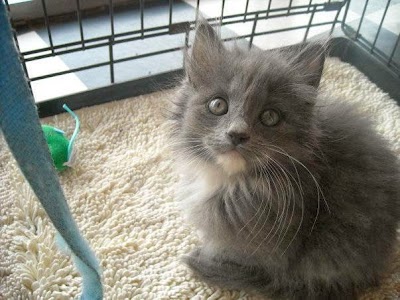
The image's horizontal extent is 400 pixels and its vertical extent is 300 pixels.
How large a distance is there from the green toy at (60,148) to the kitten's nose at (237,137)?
0.74 m

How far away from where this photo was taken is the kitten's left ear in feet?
3.30

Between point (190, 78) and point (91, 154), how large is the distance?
2.09 ft

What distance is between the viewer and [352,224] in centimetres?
102

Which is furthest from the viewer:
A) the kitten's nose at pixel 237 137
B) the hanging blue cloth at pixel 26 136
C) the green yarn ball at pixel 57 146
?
the green yarn ball at pixel 57 146

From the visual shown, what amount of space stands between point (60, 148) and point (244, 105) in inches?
29.5

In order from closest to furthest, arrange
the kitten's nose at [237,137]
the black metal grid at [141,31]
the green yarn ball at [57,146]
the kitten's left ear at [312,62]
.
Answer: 1. the kitten's nose at [237,137]
2. the kitten's left ear at [312,62]
3. the green yarn ball at [57,146]
4. the black metal grid at [141,31]

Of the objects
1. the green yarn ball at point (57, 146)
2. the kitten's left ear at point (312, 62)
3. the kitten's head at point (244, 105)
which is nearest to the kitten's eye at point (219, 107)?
the kitten's head at point (244, 105)

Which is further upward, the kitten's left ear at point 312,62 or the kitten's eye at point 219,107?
the kitten's left ear at point 312,62

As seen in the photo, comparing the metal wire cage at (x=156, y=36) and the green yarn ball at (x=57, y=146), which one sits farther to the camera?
the metal wire cage at (x=156, y=36)

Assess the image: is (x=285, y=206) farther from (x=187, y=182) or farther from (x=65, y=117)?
(x=65, y=117)

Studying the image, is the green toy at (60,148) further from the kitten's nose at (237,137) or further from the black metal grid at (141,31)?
the kitten's nose at (237,137)

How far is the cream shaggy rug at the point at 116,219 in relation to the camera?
119 cm

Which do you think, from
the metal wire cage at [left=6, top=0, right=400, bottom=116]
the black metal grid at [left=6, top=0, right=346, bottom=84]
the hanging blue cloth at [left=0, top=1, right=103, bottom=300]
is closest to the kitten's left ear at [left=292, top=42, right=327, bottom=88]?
the black metal grid at [left=6, top=0, right=346, bottom=84]

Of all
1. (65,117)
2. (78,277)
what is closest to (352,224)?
(78,277)
